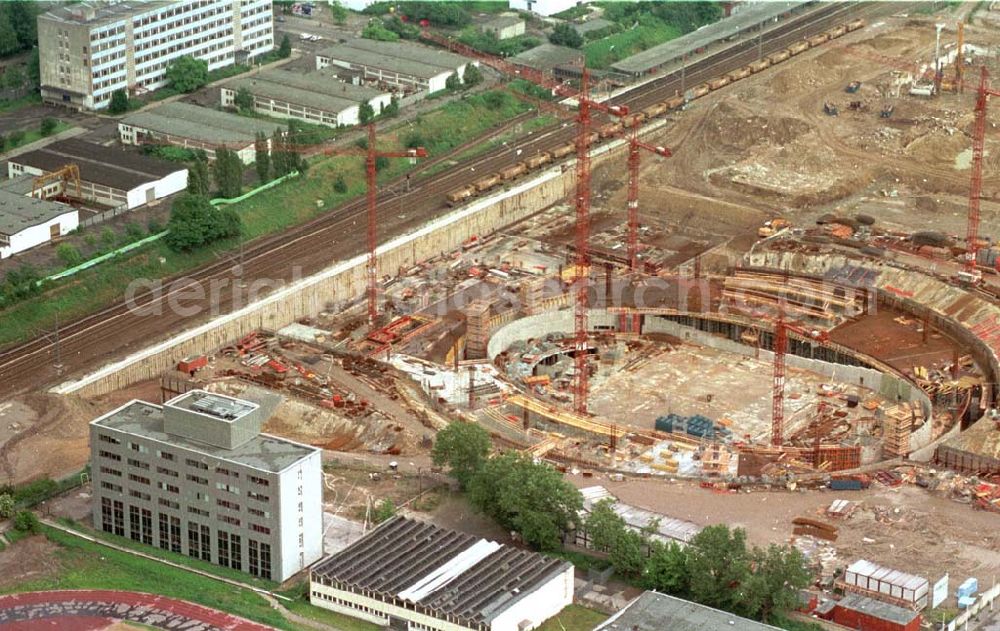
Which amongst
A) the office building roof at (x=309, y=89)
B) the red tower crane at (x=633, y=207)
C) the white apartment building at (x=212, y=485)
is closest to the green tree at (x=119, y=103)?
the office building roof at (x=309, y=89)

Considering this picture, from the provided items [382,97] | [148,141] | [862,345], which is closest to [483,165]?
[382,97]

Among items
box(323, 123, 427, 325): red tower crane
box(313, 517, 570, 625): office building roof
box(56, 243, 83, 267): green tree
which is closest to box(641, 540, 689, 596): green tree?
box(313, 517, 570, 625): office building roof

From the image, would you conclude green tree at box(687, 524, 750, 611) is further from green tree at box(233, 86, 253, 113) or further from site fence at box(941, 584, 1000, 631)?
green tree at box(233, 86, 253, 113)

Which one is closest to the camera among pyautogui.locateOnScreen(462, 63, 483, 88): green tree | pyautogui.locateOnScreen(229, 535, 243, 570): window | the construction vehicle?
pyautogui.locateOnScreen(229, 535, 243, 570): window

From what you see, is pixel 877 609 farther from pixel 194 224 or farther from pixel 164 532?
pixel 194 224

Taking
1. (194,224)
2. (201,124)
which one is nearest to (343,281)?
(194,224)

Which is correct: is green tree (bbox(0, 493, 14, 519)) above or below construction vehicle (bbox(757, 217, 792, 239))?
above

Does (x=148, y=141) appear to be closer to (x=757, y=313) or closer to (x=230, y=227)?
(x=230, y=227)
